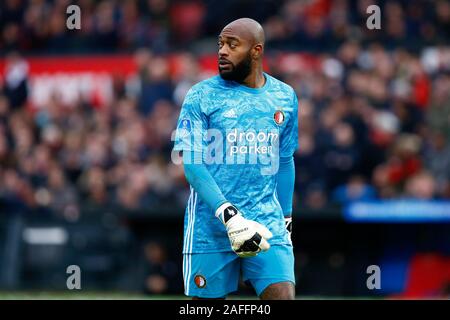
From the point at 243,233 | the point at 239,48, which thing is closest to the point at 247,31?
the point at 239,48

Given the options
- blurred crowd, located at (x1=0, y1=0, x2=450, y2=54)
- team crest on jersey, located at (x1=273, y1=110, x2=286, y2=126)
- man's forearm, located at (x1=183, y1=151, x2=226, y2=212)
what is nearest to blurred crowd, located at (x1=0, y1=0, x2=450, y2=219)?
blurred crowd, located at (x1=0, y1=0, x2=450, y2=54)

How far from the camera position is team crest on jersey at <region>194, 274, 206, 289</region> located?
7.77m

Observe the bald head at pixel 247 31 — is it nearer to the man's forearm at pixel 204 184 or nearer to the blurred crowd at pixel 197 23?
the man's forearm at pixel 204 184

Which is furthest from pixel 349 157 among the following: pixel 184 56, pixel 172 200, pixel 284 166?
pixel 284 166

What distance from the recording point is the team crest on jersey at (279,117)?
8008 millimetres

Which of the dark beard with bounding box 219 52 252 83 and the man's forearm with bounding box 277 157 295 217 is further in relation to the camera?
the man's forearm with bounding box 277 157 295 217

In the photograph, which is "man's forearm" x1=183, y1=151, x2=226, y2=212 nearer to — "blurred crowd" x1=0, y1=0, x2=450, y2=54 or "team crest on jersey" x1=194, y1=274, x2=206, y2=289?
"team crest on jersey" x1=194, y1=274, x2=206, y2=289

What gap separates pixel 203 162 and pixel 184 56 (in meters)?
11.6

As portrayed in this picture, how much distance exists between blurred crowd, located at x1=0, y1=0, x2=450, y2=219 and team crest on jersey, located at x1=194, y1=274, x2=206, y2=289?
7.96 meters

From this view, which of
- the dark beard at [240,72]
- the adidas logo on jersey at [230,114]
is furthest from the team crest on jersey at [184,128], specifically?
the dark beard at [240,72]

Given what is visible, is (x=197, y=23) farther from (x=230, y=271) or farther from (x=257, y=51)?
(x=230, y=271)

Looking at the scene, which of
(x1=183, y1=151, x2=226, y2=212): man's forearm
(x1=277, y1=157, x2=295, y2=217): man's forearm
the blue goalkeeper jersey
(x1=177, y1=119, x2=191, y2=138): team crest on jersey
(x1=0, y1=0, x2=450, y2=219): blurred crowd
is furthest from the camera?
(x1=0, y1=0, x2=450, y2=219): blurred crowd

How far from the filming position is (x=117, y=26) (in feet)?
69.7

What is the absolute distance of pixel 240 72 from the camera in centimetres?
791
